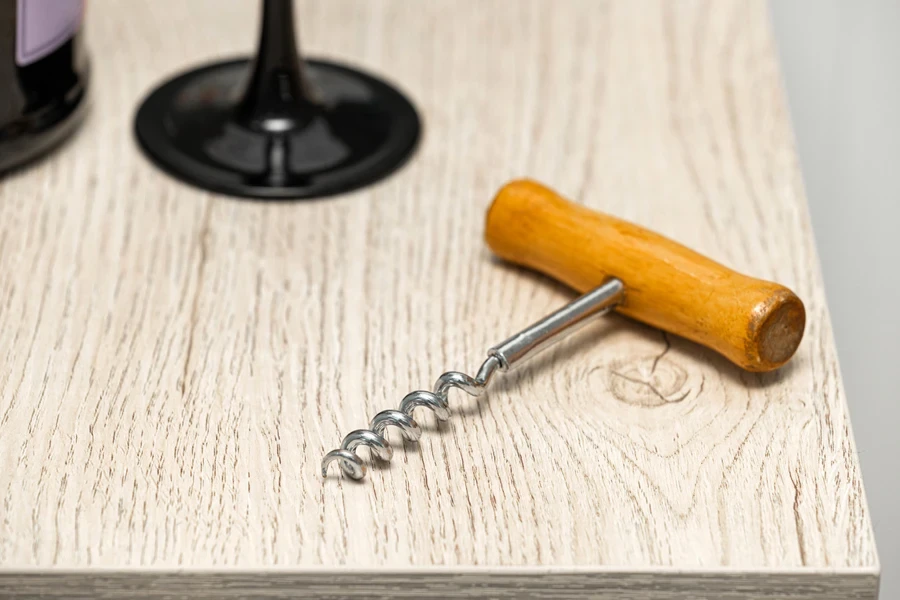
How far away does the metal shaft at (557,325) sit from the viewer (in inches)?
25.8

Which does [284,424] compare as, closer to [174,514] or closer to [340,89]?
[174,514]

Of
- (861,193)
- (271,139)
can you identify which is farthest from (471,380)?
(861,193)

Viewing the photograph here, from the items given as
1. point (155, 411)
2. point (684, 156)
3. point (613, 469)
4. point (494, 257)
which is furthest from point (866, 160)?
point (155, 411)

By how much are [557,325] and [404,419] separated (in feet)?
0.33

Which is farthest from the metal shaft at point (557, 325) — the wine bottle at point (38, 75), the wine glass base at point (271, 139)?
the wine bottle at point (38, 75)

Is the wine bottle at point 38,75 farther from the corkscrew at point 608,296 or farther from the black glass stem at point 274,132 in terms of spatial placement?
the corkscrew at point 608,296

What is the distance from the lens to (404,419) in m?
0.63

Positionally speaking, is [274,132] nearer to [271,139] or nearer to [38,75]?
[271,139]

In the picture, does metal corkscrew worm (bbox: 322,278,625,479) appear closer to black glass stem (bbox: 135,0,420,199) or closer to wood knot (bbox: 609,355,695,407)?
wood knot (bbox: 609,355,695,407)

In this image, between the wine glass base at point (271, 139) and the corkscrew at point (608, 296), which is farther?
the wine glass base at point (271, 139)

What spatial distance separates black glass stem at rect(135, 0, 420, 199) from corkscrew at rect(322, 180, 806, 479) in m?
0.14

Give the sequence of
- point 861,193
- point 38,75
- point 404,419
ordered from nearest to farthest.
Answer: point 404,419, point 38,75, point 861,193

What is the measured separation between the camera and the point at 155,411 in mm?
649

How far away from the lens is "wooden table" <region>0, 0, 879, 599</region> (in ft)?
1.88
